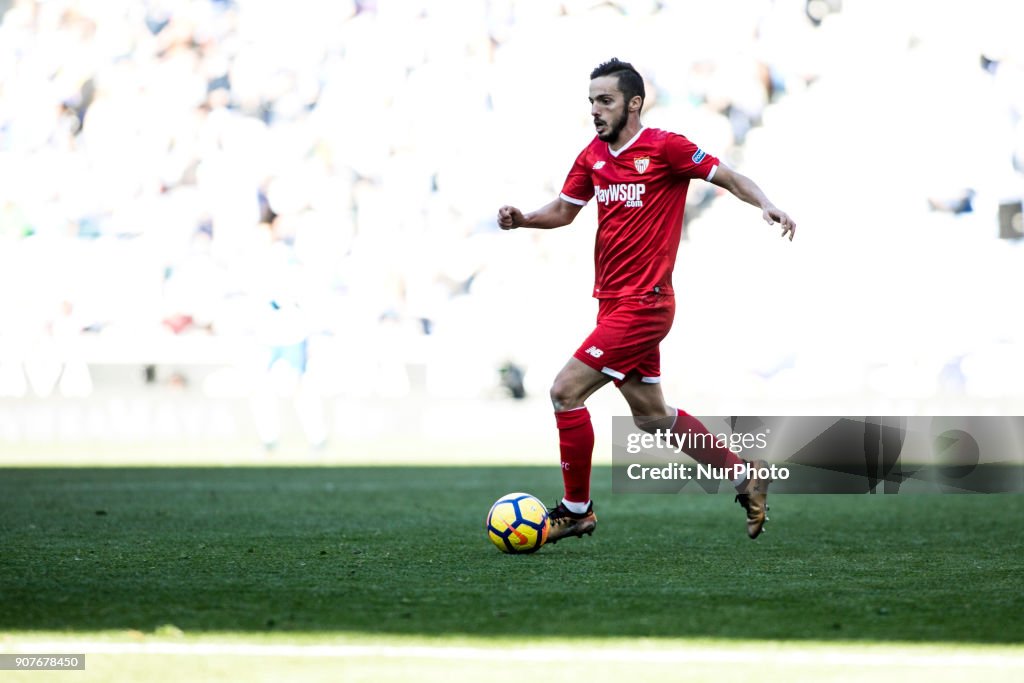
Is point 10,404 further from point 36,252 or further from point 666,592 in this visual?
point 666,592

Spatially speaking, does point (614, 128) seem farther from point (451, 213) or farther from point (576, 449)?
point (451, 213)

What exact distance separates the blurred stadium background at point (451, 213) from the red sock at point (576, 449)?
26.6 feet

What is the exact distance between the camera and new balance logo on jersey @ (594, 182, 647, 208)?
590cm

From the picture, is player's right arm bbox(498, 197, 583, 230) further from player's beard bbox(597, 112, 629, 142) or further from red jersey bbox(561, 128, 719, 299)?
player's beard bbox(597, 112, 629, 142)

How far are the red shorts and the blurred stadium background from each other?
26.9 feet

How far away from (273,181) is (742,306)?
6.88m

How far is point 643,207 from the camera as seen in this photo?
19.4ft

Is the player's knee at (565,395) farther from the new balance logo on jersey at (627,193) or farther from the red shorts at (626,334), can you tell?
the new balance logo on jersey at (627,193)

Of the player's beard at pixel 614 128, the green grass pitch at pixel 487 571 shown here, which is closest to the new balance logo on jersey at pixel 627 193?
the player's beard at pixel 614 128

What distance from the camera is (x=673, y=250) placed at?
600cm

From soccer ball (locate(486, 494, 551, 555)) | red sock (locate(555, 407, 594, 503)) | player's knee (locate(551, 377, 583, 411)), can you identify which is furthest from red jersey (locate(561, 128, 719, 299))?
soccer ball (locate(486, 494, 551, 555))

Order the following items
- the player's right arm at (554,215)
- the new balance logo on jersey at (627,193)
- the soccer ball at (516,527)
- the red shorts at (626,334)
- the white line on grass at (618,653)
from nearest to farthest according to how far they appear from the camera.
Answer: the white line on grass at (618,653)
the soccer ball at (516,527)
the red shorts at (626,334)
the new balance logo on jersey at (627,193)
the player's right arm at (554,215)

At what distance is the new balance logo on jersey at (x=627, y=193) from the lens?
19.4 ft

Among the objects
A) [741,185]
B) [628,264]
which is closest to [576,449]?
[628,264]
